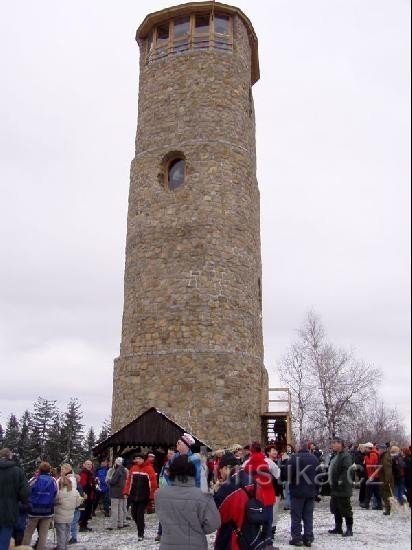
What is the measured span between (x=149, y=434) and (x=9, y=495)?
18.7 ft

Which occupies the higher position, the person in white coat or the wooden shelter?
the wooden shelter

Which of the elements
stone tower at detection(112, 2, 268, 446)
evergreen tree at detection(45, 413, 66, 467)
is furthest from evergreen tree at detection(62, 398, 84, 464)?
stone tower at detection(112, 2, 268, 446)

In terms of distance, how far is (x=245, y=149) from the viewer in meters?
17.5

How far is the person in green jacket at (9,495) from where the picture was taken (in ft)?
21.0

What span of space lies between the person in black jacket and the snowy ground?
0.17m

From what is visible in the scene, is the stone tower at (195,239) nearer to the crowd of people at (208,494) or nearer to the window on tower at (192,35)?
the window on tower at (192,35)

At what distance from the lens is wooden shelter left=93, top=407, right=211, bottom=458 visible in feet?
38.7

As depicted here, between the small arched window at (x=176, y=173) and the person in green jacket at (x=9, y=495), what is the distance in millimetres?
11476

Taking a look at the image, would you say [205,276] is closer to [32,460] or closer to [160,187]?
[160,187]

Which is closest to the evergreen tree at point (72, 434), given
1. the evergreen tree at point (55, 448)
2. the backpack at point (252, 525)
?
the evergreen tree at point (55, 448)

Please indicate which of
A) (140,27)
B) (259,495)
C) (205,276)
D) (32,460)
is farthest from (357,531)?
(32,460)

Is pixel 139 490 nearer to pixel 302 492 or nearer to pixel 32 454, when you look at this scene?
pixel 302 492

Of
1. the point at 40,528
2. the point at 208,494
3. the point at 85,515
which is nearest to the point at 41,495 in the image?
the point at 40,528

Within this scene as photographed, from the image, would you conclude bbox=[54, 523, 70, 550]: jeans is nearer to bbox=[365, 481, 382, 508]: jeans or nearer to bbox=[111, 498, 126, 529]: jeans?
bbox=[111, 498, 126, 529]: jeans
